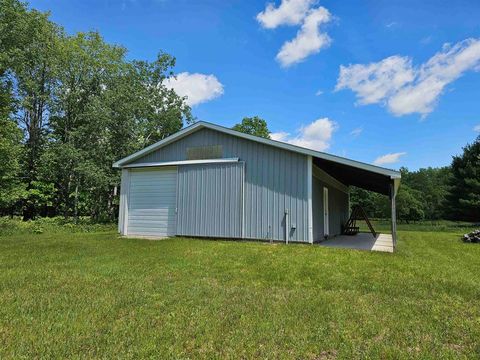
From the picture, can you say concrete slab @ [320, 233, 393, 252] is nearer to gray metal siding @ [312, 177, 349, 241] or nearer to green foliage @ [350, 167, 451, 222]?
gray metal siding @ [312, 177, 349, 241]

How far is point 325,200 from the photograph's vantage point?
1138cm

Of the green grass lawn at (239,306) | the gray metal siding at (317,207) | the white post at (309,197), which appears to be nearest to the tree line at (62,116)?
the gray metal siding at (317,207)

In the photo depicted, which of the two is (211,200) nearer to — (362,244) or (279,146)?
(279,146)

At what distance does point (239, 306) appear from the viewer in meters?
3.78

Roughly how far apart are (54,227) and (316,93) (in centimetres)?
1328

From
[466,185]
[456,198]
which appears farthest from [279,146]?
[456,198]

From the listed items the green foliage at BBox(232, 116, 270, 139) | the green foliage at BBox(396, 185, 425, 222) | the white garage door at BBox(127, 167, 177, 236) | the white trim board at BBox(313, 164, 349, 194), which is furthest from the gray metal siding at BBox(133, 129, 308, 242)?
the green foliage at BBox(396, 185, 425, 222)

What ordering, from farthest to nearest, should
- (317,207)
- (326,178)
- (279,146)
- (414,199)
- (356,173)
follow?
(414,199), (326,178), (356,173), (317,207), (279,146)

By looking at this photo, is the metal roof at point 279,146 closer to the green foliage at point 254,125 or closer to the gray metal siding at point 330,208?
the gray metal siding at point 330,208

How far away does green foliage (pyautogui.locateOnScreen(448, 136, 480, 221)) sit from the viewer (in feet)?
83.8

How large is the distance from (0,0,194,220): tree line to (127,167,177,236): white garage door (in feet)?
22.4

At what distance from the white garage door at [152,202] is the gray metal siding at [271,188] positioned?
237 cm

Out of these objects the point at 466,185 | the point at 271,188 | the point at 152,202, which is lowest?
the point at 152,202

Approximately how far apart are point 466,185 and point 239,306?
3015 centimetres
